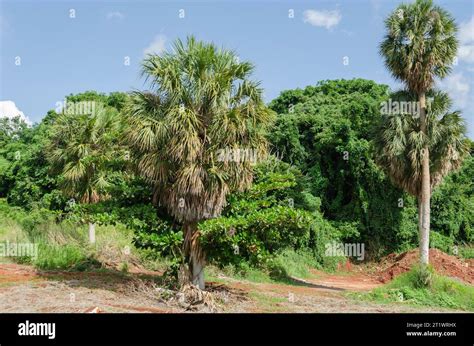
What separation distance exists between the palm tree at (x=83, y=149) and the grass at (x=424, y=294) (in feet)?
35.7

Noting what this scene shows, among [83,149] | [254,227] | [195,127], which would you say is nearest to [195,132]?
[195,127]

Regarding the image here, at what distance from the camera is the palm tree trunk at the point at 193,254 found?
12.1 m

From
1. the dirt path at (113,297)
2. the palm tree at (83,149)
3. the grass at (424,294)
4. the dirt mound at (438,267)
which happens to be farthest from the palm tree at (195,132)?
the dirt mound at (438,267)

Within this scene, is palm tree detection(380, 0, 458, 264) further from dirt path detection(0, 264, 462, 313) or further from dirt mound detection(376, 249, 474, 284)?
dirt path detection(0, 264, 462, 313)

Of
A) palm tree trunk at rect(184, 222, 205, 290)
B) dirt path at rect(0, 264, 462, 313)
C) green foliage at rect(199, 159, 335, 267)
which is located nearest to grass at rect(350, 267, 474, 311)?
dirt path at rect(0, 264, 462, 313)

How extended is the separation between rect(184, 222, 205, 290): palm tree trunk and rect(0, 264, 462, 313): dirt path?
2.53ft

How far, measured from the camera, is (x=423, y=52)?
1873 centimetres

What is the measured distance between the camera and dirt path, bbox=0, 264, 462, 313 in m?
10.1

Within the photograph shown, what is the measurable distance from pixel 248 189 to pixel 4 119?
3914 centimetres

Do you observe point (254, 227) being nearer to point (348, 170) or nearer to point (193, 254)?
point (193, 254)

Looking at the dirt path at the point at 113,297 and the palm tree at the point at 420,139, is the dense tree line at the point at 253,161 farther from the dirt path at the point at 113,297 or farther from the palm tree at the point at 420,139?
the dirt path at the point at 113,297

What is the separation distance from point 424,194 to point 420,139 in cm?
204

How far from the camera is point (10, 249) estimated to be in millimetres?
15664
